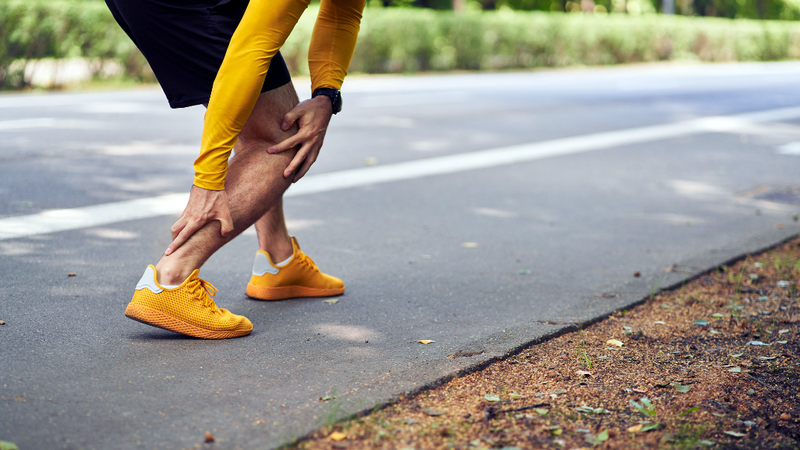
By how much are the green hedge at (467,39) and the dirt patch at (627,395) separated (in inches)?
480

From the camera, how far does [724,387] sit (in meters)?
2.24

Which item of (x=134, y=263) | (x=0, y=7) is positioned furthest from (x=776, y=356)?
(x=0, y=7)

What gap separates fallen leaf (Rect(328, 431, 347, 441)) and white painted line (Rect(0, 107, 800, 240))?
8.54ft

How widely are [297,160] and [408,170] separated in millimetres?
3701

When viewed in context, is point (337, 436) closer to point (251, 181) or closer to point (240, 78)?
point (251, 181)

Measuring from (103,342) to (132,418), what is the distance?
610 millimetres

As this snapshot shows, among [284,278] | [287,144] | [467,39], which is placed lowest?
[284,278]

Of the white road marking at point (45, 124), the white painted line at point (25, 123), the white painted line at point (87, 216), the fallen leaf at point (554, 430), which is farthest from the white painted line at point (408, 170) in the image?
the white painted line at point (25, 123)

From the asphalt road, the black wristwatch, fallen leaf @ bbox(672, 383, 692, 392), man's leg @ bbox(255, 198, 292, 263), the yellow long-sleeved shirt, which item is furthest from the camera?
man's leg @ bbox(255, 198, 292, 263)

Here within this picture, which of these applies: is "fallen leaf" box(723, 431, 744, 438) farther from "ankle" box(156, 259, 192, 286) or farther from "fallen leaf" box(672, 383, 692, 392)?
"ankle" box(156, 259, 192, 286)

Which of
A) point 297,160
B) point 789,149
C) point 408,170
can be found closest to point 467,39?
point 789,149

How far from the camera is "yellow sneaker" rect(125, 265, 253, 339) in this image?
2.40 m

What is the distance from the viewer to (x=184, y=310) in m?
2.45

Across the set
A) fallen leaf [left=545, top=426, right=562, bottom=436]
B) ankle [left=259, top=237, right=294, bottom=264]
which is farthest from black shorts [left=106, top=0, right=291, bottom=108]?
fallen leaf [left=545, top=426, right=562, bottom=436]
